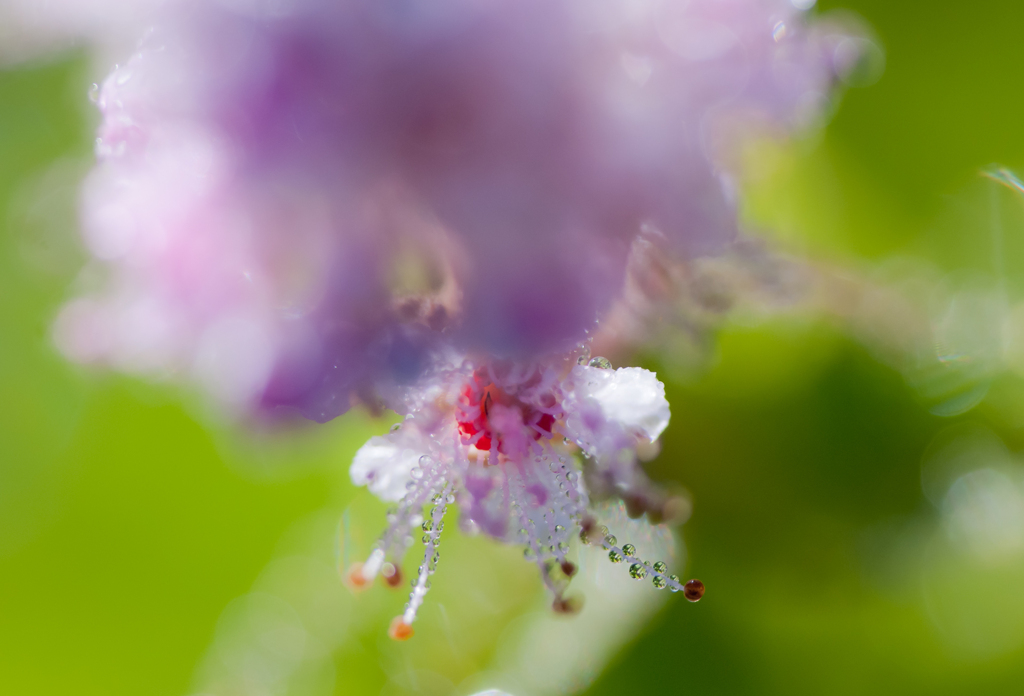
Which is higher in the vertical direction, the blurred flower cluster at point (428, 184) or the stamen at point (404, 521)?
the blurred flower cluster at point (428, 184)

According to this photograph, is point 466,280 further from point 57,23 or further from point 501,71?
point 57,23

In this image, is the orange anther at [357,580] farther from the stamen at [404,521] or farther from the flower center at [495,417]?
the flower center at [495,417]

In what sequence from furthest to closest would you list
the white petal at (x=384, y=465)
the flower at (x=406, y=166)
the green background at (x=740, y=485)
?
the green background at (x=740, y=485)
the white petal at (x=384, y=465)
the flower at (x=406, y=166)

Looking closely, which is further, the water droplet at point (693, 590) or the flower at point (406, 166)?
the water droplet at point (693, 590)

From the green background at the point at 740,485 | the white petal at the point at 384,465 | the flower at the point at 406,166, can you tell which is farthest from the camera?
the green background at the point at 740,485

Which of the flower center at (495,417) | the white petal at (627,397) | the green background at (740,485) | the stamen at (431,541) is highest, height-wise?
the green background at (740,485)

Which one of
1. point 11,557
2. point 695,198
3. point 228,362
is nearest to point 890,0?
point 695,198

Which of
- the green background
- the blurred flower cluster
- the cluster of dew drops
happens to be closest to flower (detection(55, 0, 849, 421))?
the blurred flower cluster

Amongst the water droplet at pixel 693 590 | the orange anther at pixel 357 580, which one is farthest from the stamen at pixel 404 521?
the water droplet at pixel 693 590
